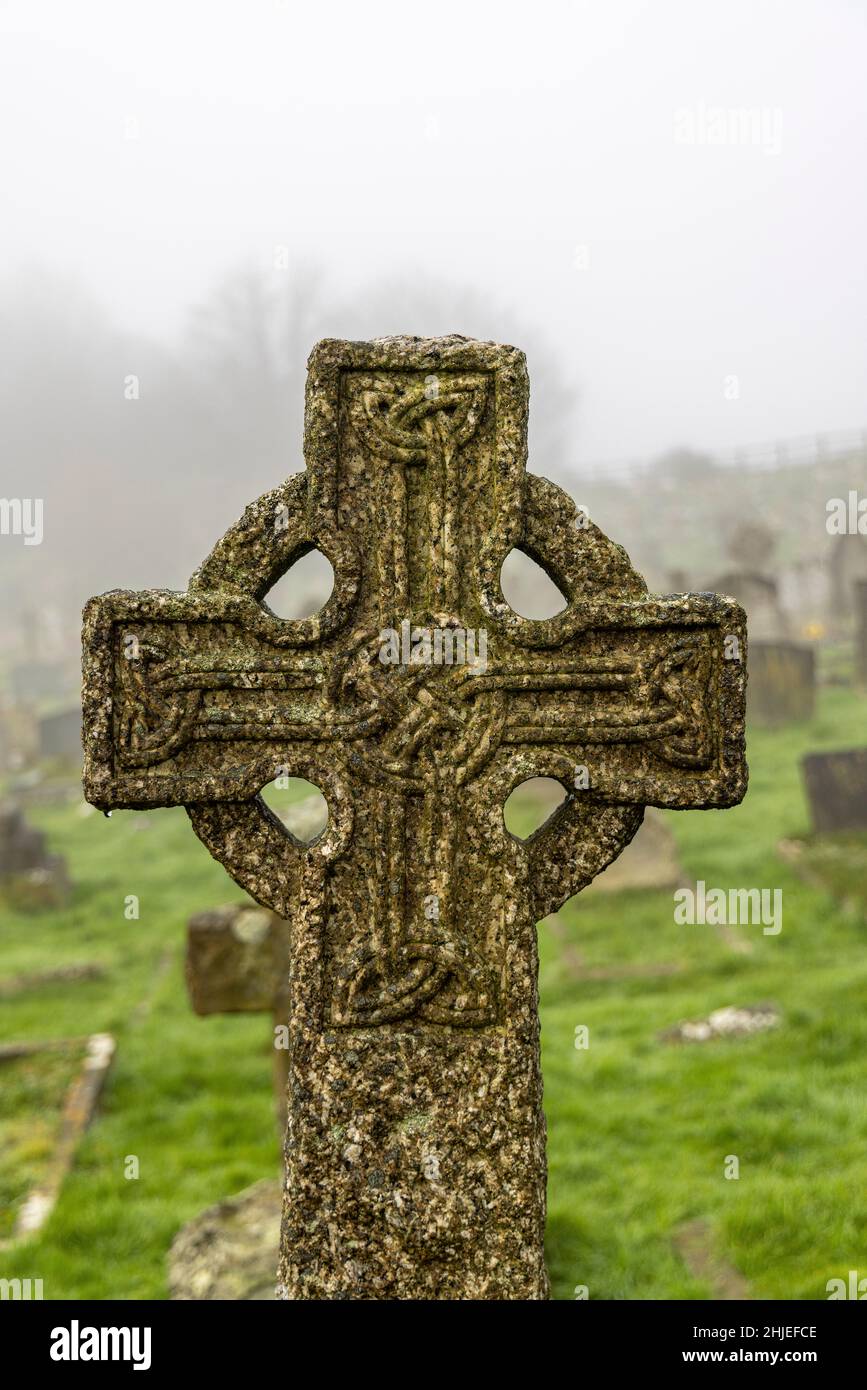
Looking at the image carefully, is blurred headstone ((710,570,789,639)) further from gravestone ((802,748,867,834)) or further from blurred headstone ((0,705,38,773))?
blurred headstone ((0,705,38,773))

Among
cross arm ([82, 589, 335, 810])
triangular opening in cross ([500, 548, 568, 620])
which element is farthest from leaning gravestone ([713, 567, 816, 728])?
cross arm ([82, 589, 335, 810])

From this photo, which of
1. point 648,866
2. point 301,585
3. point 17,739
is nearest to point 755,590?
point 648,866

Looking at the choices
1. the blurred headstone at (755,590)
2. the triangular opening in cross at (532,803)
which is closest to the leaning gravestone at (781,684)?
the blurred headstone at (755,590)

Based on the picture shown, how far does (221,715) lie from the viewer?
9.12 ft

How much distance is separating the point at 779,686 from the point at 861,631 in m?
2.28

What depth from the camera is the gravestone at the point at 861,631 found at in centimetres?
1609

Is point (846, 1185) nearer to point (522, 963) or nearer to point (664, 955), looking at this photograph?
point (522, 963)

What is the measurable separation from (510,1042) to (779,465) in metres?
46.0

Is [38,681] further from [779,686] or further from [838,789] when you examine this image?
[838,789]

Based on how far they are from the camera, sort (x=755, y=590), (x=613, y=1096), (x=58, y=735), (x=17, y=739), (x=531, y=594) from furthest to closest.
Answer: (x=531, y=594) → (x=17, y=739) → (x=58, y=735) → (x=755, y=590) → (x=613, y=1096)

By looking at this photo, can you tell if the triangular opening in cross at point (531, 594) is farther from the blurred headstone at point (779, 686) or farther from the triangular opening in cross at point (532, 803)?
the triangular opening in cross at point (532, 803)

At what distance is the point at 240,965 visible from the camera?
5.23 metres

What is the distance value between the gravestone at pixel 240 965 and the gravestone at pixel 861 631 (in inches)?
517

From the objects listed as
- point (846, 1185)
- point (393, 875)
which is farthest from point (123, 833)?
point (393, 875)
